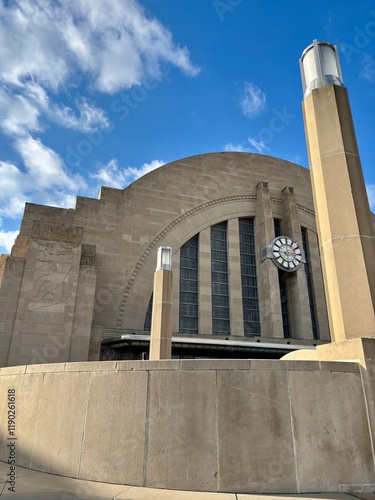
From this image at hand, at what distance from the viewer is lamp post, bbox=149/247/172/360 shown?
14.3 meters

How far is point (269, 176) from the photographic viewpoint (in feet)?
93.6

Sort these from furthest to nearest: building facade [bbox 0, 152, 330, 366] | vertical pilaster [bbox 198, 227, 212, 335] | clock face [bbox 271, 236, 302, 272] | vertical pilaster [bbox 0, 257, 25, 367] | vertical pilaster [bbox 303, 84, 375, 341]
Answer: clock face [bbox 271, 236, 302, 272]
vertical pilaster [bbox 198, 227, 212, 335]
building facade [bbox 0, 152, 330, 366]
vertical pilaster [bbox 0, 257, 25, 367]
vertical pilaster [bbox 303, 84, 375, 341]

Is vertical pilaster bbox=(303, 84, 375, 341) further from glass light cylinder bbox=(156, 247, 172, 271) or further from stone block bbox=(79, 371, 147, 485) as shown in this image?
glass light cylinder bbox=(156, 247, 172, 271)

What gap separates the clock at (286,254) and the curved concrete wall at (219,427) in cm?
1925

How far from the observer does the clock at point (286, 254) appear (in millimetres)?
24672

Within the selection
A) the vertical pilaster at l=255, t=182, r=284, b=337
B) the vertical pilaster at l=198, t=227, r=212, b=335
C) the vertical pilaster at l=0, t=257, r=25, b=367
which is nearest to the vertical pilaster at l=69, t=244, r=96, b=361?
the vertical pilaster at l=0, t=257, r=25, b=367

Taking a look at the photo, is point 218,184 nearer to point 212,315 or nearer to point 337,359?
point 212,315

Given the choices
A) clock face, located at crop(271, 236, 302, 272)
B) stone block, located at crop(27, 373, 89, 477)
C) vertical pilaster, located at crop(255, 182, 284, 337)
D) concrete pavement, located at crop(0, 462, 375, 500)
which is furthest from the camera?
clock face, located at crop(271, 236, 302, 272)

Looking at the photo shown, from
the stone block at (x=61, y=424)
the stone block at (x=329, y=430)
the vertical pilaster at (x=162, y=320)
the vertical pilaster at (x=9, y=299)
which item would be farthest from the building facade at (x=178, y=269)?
the stone block at (x=329, y=430)

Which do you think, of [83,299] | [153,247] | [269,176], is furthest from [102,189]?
[269,176]

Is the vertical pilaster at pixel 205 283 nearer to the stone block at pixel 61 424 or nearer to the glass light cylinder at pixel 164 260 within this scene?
the glass light cylinder at pixel 164 260

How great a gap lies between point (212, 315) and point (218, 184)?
387 inches

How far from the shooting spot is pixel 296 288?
2473 centimetres

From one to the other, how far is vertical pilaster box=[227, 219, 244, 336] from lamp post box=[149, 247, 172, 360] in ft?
29.3
